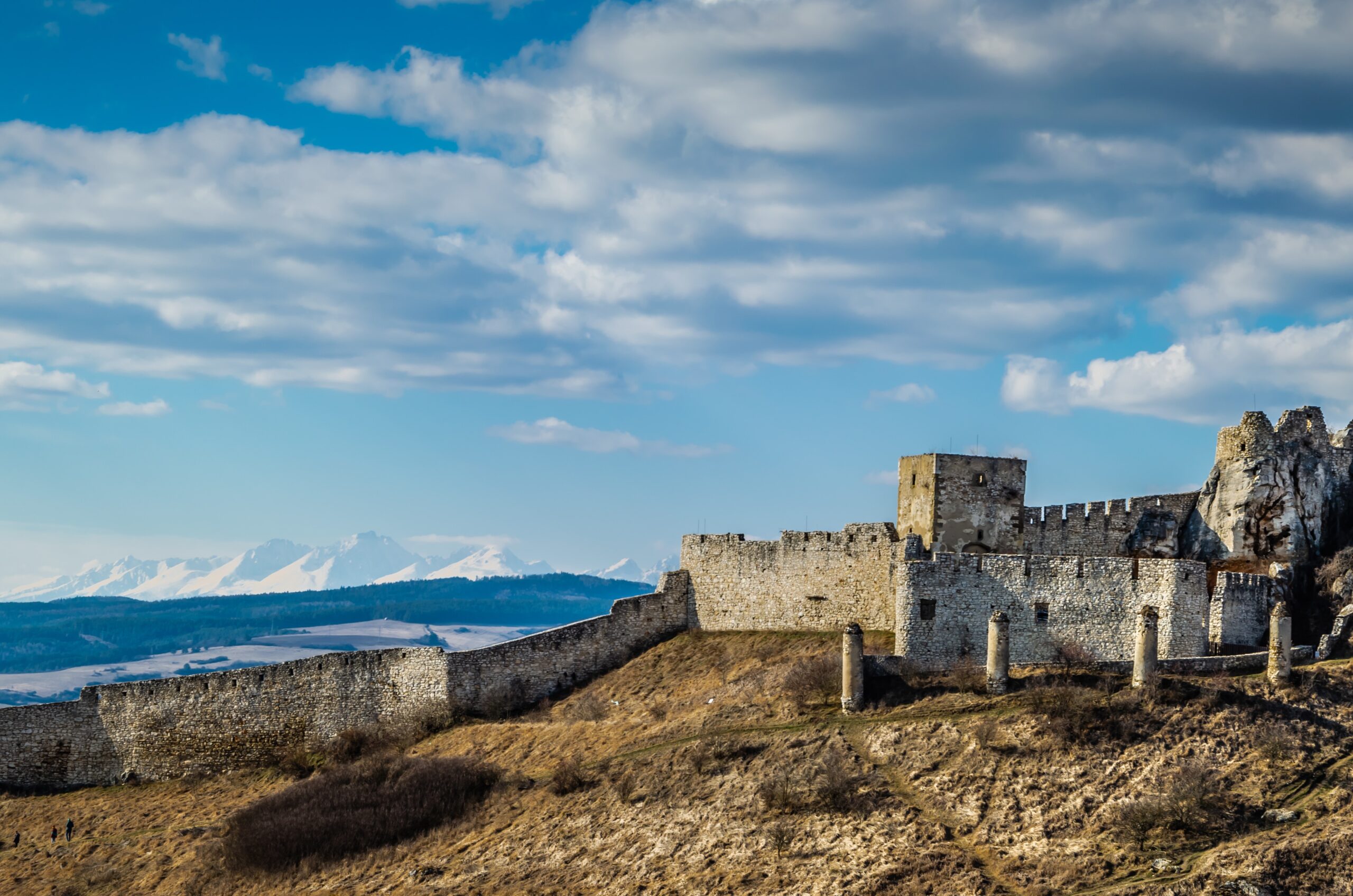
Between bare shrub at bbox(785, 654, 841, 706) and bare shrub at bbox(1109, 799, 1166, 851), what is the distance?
37.2 ft

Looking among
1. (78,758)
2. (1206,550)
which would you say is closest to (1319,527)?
(1206,550)

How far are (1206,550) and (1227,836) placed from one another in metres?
19.5

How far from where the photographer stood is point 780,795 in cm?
4044

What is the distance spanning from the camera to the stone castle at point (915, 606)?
46656mm

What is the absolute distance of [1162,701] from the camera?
41.7 metres

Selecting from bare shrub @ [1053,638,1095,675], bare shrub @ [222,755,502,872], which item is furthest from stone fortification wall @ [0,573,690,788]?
bare shrub @ [1053,638,1095,675]

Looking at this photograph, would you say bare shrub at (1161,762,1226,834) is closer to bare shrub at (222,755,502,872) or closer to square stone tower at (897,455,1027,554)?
square stone tower at (897,455,1027,554)

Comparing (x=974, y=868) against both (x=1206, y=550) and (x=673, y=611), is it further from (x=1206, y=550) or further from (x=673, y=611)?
(x=673, y=611)

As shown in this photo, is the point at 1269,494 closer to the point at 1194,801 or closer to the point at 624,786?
the point at 1194,801

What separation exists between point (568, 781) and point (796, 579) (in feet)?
51.6

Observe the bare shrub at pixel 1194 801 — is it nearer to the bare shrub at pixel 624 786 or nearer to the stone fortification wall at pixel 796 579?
the bare shrub at pixel 624 786

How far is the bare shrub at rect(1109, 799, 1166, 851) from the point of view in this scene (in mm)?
36094

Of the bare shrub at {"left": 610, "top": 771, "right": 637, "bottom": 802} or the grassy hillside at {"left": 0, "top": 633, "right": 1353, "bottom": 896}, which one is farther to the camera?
the bare shrub at {"left": 610, "top": 771, "right": 637, "bottom": 802}

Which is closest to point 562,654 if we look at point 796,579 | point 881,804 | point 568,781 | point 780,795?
point 796,579
